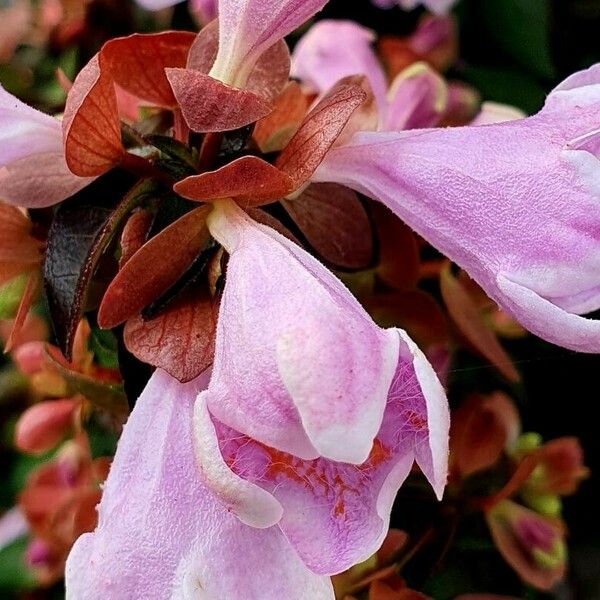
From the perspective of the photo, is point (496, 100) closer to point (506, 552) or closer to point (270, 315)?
point (506, 552)

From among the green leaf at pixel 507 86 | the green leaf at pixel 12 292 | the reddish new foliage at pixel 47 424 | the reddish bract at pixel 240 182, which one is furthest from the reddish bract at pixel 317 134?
the green leaf at pixel 507 86

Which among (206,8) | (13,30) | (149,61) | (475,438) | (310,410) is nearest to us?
(310,410)

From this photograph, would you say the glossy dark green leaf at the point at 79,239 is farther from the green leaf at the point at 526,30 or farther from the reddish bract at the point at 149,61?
the green leaf at the point at 526,30

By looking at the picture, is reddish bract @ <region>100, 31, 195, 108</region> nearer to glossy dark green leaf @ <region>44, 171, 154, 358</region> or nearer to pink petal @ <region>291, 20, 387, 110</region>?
glossy dark green leaf @ <region>44, 171, 154, 358</region>

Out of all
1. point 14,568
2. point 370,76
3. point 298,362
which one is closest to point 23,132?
point 298,362

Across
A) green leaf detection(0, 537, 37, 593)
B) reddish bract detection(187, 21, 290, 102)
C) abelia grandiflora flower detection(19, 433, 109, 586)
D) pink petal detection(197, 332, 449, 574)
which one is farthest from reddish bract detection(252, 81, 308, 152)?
green leaf detection(0, 537, 37, 593)

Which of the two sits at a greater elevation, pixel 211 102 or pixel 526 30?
pixel 211 102

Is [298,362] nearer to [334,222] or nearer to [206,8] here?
[334,222]
